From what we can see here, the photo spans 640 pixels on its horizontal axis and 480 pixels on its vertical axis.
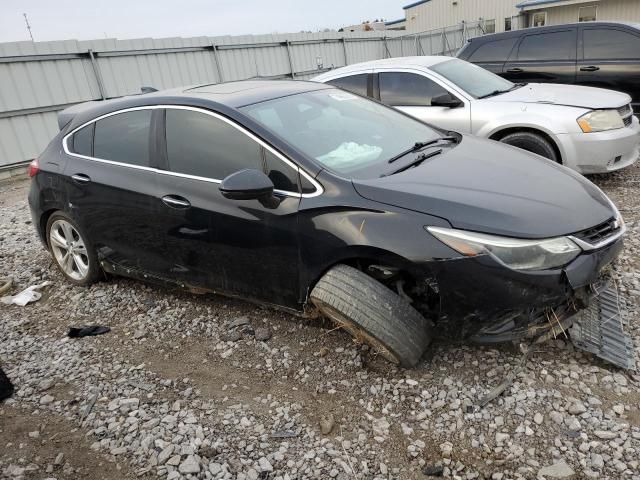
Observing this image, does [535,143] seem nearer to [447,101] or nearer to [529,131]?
[529,131]

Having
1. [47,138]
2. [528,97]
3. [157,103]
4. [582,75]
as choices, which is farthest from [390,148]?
[47,138]

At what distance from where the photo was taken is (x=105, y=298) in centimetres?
407

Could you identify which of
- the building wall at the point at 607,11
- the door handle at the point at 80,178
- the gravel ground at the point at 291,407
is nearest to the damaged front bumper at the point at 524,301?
the gravel ground at the point at 291,407

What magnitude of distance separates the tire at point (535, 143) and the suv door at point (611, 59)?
2.59 meters

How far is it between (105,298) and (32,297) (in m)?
0.74

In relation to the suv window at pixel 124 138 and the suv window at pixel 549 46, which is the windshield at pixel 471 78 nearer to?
the suv window at pixel 549 46

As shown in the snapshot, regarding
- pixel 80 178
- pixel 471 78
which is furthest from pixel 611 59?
pixel 80 178

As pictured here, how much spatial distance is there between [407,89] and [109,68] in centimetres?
780

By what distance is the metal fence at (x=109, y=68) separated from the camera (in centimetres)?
973

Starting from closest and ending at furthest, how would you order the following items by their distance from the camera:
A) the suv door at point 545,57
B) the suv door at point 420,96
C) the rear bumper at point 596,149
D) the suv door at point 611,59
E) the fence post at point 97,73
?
the rear bumper at point 596,149
the suv door at point 420,96
the suv door at point 611,59
the suv door at point 545,57
the fence post at point 97,73

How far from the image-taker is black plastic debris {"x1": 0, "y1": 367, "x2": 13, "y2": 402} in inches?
118

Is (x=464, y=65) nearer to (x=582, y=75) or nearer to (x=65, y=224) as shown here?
(x=582, y=75)

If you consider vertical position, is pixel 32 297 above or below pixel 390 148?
below

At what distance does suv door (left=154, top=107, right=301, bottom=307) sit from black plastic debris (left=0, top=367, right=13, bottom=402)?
1.22 metres
